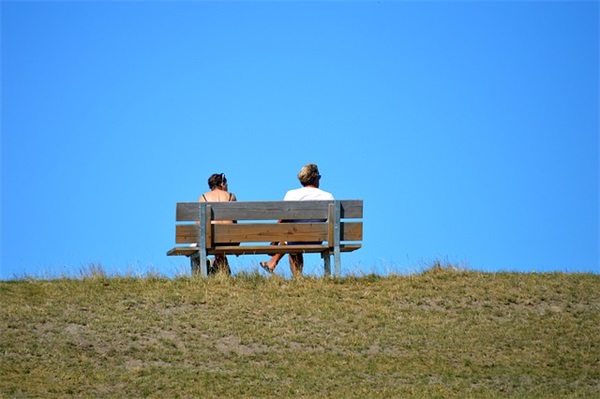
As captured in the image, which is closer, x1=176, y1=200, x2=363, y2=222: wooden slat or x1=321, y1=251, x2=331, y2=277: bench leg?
x1=176, y1=200, x2=363, y2=222: wooden slat

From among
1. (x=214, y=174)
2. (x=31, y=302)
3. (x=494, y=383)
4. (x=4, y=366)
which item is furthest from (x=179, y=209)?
(x=494, y=383)

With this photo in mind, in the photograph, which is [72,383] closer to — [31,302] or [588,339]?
[31,302]

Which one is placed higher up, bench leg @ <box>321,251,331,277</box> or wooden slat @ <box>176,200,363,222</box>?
wooden slat @ <box>176,200,363,222</box>

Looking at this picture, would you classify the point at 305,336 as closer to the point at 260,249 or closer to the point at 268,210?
the point at 260,249

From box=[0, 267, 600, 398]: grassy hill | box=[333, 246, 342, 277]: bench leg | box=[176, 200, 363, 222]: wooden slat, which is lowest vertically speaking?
box=[0, 267, 600, 398]: grassy hill

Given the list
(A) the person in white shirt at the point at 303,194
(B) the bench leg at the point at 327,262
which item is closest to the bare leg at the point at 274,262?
(A) the person in white shirt at the point at 303,194

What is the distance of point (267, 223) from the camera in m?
16.8

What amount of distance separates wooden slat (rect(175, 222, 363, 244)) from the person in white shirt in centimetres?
61

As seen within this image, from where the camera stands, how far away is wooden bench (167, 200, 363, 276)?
54.9 feet

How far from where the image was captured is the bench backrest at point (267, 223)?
16.7m

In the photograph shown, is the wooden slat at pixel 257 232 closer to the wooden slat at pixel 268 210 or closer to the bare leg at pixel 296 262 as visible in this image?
the wooden slat at pixel 268 210

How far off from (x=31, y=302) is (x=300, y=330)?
12.5ft

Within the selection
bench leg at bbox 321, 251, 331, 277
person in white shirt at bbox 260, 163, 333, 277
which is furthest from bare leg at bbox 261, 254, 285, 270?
bench leg at bbox 321, 251, 331, 277

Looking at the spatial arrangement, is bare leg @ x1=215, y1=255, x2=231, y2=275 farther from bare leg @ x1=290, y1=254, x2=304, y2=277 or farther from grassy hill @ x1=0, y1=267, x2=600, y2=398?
bare leg @ x1=290, y1=254, x2=304, y2=277
